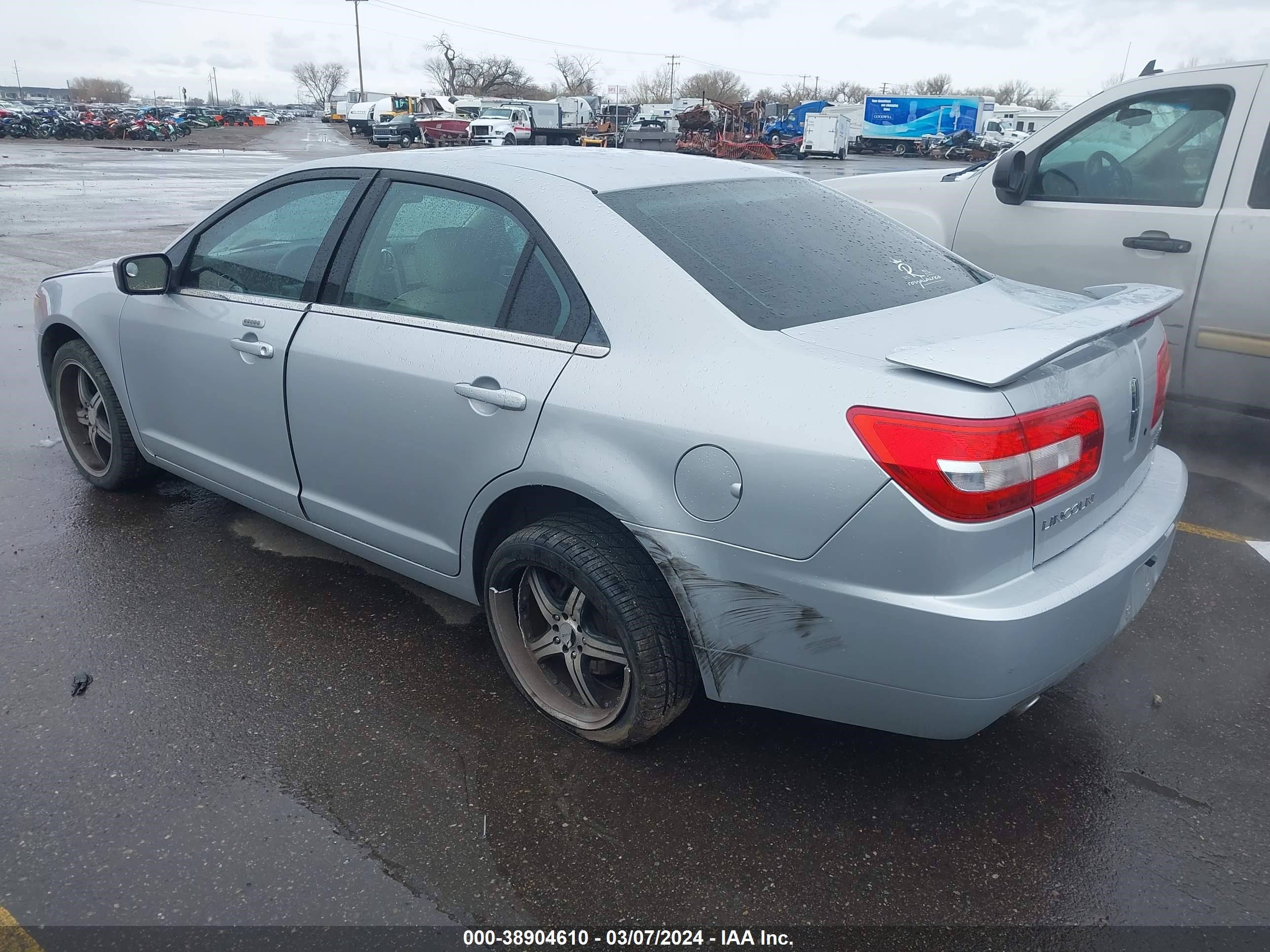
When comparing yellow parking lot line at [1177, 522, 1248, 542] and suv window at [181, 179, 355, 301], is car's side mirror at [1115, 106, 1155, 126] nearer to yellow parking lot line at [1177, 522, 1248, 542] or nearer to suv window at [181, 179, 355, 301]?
yellow parking lot line at [1177, 522, 1248, 542]

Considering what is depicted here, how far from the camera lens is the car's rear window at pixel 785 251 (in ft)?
8.25

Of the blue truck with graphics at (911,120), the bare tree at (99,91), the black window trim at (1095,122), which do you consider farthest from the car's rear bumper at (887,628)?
the bare tree at (99,91)

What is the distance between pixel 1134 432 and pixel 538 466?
158 centimetres

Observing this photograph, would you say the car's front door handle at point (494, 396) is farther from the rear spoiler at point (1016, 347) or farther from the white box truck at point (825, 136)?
the white box truck at point (825, 136)

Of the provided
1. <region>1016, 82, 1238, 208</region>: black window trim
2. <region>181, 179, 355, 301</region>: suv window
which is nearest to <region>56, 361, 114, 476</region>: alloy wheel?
<region>181, 179, 355, 301</region>: suv window

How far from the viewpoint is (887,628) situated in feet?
6.86

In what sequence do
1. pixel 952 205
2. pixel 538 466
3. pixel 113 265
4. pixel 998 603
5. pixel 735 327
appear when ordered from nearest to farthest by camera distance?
1. pixel 998 603
2. pixel 735 327
3. pixel 538 466
4. pixel 113 265
5. pixel 952 205

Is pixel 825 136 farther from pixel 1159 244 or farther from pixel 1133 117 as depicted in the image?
pixel 1159 244

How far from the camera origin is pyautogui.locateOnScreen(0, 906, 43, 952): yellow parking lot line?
6.77ft

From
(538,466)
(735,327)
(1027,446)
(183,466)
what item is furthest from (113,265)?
(1027,446)

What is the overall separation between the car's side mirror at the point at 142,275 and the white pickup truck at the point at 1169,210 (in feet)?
9.40

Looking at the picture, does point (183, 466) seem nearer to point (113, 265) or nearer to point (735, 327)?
point (113, 265)

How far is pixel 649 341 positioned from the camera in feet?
7.90

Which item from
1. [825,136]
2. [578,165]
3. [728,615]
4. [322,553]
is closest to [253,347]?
[322,553]
